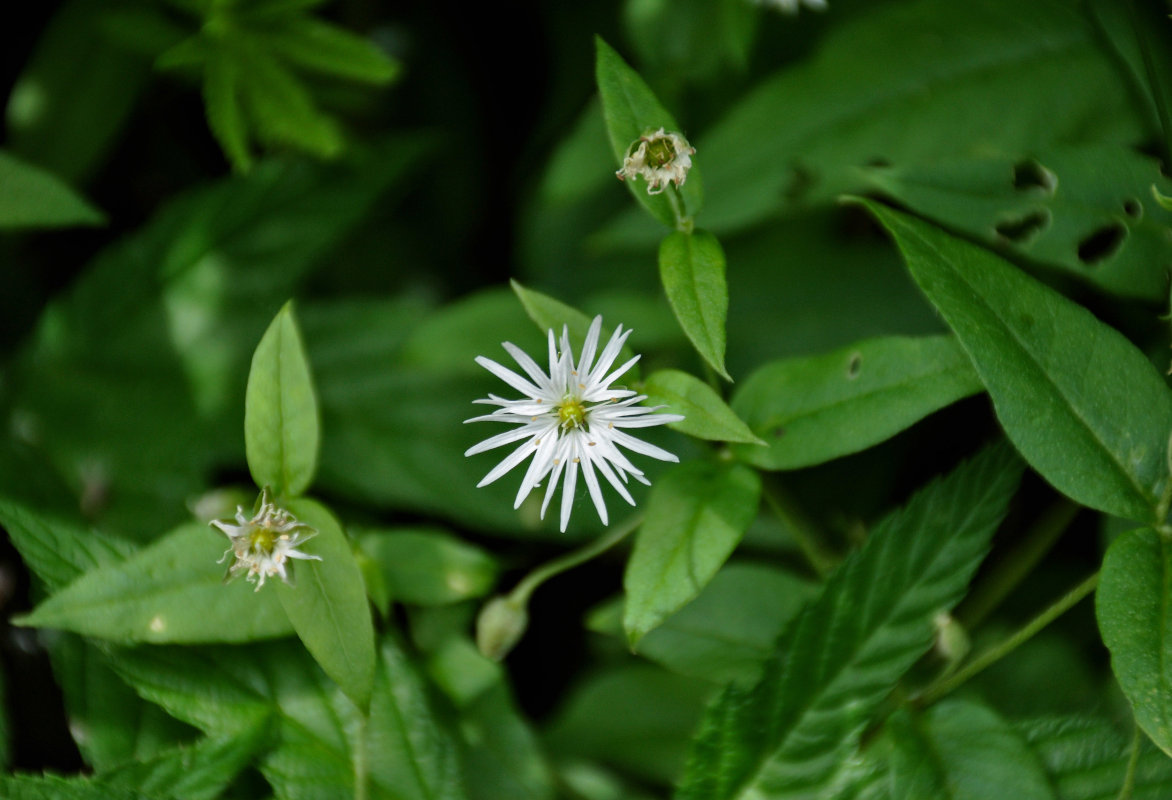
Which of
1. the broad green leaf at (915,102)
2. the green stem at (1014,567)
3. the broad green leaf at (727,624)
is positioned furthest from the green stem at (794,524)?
the broad green leaf at (915,102)

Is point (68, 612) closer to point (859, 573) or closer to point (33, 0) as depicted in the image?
point (859, 573)

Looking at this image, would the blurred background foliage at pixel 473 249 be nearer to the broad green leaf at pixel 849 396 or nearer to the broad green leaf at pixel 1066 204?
the broad green leaf at pixel 1066 204

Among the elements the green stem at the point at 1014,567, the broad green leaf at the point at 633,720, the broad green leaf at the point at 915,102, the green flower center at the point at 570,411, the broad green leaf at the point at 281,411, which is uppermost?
the broad green leaf at the point at 915,102

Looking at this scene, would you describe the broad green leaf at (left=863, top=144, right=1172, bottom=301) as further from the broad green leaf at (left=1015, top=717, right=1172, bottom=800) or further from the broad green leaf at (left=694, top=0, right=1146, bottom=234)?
the broad green leaf at (left=1015, top=717, right=1172, bottom=800)

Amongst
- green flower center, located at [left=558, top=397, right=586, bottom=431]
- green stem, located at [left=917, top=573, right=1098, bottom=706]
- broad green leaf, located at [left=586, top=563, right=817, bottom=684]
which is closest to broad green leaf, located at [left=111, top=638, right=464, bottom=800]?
broad green leaf, located at [left=586, top=563, right=817, bottom=684]

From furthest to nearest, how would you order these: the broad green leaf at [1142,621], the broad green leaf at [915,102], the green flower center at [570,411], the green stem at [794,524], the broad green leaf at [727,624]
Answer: the broad green leaf at [915,102], the broad green leaf at [727,624], the green stem at [794,524], the green flower center at [570,411], the broad green leaf at [1142,621]

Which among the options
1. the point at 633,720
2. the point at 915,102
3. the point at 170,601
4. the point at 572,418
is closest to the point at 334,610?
the point at 170,601

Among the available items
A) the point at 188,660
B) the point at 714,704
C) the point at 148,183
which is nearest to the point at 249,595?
the point at 188,660

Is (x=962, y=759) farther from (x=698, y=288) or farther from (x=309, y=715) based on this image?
(x=309, y=715)
